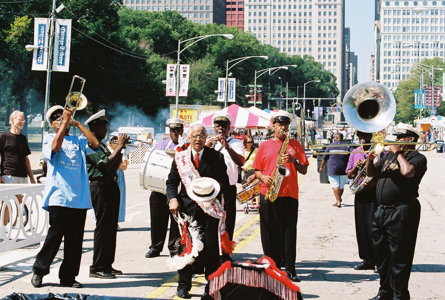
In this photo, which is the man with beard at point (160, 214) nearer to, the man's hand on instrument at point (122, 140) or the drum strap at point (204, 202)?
the man's hand on instrument at point (122, 140)

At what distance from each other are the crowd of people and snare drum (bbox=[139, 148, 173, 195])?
81cm

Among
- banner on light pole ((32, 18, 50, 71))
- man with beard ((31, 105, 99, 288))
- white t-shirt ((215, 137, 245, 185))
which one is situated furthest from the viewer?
banner on light pole ((32, 18, 50, 71))

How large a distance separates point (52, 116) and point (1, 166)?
3532mm

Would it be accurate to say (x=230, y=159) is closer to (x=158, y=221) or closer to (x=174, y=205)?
(x=174, y=205)

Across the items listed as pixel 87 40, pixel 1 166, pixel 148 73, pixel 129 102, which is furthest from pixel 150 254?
pixel 148 73

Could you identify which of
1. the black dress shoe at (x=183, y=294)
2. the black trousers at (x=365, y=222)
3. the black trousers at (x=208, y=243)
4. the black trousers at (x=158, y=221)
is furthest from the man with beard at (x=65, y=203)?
the black trousers at (x=365, y=222)

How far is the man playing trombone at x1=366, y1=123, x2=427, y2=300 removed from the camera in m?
5.49

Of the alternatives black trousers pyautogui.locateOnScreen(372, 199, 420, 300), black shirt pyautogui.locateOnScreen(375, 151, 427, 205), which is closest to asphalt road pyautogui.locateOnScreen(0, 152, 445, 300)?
black trousers pyautogui.locateOnScreen(372, 199, 420, 300)

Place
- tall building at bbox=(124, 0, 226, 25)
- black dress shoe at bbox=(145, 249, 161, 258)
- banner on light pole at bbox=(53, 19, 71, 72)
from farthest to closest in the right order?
tall building at bbox=(124, 0, 226, 25) < banner on light pole at bbox=(53, 19, 71, 72) < black dress shoe at bbox=(145, 249, 161, 258)

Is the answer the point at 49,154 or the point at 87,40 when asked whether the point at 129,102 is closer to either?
the point at 87,40

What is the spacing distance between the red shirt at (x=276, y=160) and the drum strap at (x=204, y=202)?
38.7 inches

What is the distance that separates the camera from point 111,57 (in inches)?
2069

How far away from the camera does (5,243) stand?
7.41m

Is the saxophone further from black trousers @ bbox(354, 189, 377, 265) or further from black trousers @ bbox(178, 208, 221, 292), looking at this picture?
black trousers @ bbox(354, 189, 377, 265)
